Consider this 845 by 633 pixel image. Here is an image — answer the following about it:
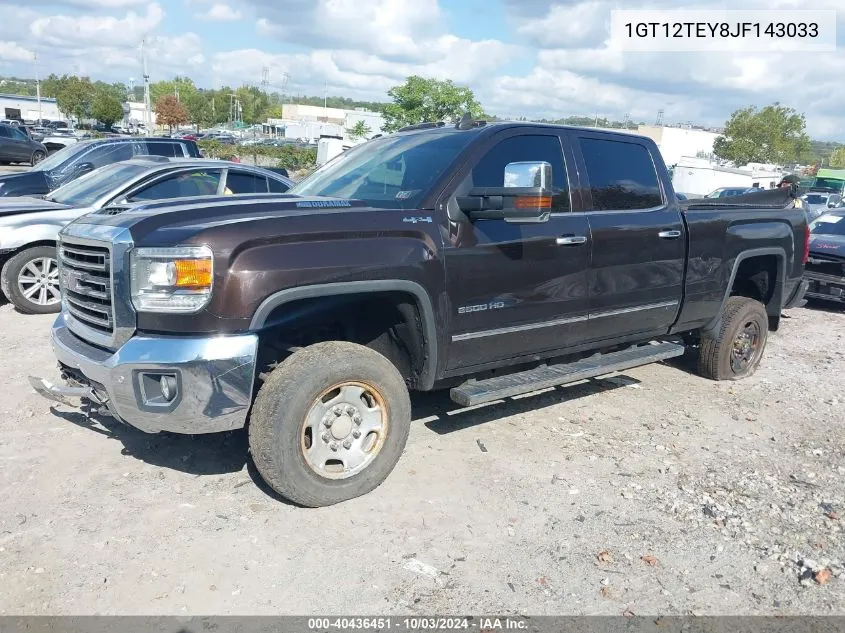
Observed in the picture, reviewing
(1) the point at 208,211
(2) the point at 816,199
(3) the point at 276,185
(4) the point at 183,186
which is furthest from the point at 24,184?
(2) the point at 816,199

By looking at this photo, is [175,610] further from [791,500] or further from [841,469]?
[841,469]

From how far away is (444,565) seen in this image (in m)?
3.32

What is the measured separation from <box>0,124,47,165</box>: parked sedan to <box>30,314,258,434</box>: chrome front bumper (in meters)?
29.2

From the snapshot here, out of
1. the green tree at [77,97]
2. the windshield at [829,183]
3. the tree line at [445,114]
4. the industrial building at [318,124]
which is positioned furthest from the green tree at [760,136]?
the green tree at [77,97]

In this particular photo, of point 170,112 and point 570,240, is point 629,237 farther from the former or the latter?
point 170,112

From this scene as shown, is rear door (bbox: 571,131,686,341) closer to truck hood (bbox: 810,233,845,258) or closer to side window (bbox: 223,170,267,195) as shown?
side window (bbox: 223,170,267,195)

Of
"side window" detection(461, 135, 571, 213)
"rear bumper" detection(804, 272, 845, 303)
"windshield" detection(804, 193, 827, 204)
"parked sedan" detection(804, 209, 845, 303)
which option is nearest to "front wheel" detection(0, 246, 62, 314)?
"side window" detection(461, 135, 571, 213)

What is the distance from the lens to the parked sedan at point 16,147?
93.2 feet

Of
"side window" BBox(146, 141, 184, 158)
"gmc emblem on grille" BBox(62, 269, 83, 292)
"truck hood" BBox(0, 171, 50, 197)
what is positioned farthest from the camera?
"side window" BBox(146, 141, 184, 158)

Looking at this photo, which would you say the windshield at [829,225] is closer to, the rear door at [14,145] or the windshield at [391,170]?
the windshield at [391,170]

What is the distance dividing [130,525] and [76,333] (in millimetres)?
1131

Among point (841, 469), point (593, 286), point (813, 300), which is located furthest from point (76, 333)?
point (813, 300)

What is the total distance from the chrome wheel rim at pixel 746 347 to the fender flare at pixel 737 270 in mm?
337

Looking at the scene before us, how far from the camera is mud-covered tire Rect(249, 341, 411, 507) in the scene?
348 cm
